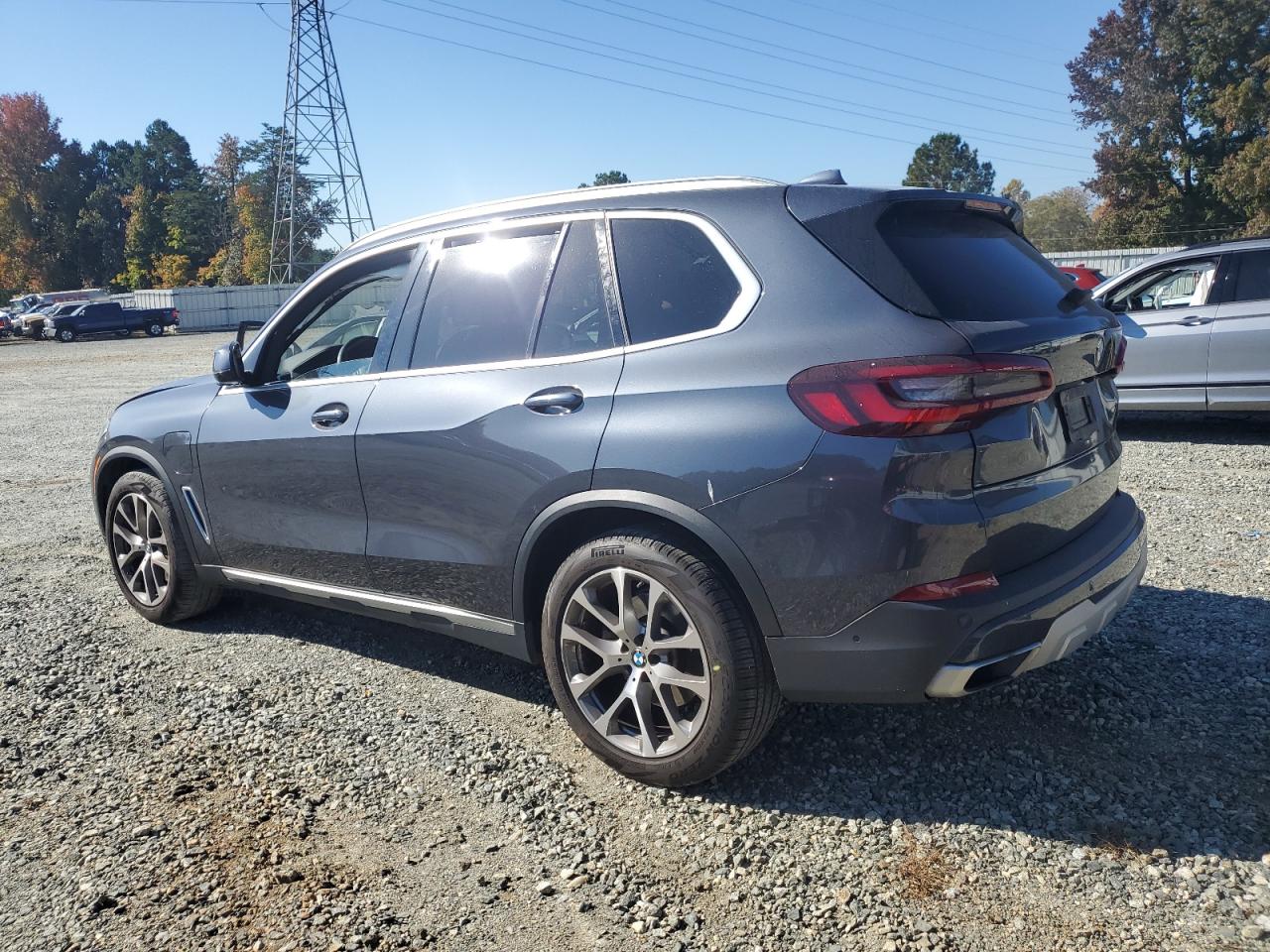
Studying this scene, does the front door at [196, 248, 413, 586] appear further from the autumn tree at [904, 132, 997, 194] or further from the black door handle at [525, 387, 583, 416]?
the autumn tree at [904, 132, 997, 194]

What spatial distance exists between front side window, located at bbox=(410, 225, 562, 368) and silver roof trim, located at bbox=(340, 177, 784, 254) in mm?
119

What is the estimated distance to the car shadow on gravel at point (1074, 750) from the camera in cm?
300

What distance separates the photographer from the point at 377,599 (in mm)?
4055

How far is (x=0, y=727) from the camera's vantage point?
12.9ft

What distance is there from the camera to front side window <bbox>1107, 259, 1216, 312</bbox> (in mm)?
8799

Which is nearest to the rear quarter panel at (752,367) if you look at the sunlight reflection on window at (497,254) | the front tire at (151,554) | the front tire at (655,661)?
the front tire at (655,661)

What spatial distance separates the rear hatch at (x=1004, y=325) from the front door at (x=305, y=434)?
6.43ft

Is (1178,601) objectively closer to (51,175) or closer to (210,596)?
(210,596)

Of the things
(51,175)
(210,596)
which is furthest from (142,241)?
(210,596)

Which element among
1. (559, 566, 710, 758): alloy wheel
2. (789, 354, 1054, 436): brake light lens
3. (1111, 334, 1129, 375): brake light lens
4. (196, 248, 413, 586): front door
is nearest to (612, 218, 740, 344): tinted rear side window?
(789, 354, 1054, 436): brake light lens

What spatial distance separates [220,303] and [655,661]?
57822 millimetres

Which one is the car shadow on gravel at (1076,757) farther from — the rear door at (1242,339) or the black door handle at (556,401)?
the rear door at (1242,339)

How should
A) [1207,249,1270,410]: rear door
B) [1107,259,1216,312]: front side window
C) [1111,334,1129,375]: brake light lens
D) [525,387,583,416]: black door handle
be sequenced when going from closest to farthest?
[525,387,583,416]: black door handle → [1111,334,1129,375]: brake light lens → [1207,249,1270,410]: rear door → [1107,259,1216,312]: front side window

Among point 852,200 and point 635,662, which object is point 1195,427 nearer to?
point 852,200
